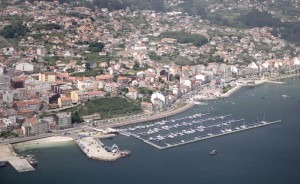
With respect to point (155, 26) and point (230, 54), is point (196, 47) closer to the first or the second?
point (230, 54)

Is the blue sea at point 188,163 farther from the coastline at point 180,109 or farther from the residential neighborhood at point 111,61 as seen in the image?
the residential neighborhood at point 111,61

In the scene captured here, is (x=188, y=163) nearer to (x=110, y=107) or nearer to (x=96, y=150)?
(x=96, y=150)

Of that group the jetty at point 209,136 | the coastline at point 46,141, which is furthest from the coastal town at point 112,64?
the jetty at point 209,136

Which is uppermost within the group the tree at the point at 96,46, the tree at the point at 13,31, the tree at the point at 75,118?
the tree at the point at 13,31

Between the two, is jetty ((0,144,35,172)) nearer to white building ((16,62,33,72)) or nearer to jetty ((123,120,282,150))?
jetty ((123,120,282,150))

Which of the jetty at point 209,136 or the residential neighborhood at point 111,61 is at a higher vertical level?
the residential neighborhood at point 111,61

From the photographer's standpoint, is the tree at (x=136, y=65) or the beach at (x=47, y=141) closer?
the beach at (x=47, y=141)

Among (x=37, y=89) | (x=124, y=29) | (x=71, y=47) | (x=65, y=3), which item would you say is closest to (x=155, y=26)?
(x=124, y=29)

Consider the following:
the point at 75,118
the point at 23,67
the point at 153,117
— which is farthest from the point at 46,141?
the point at 23,67
